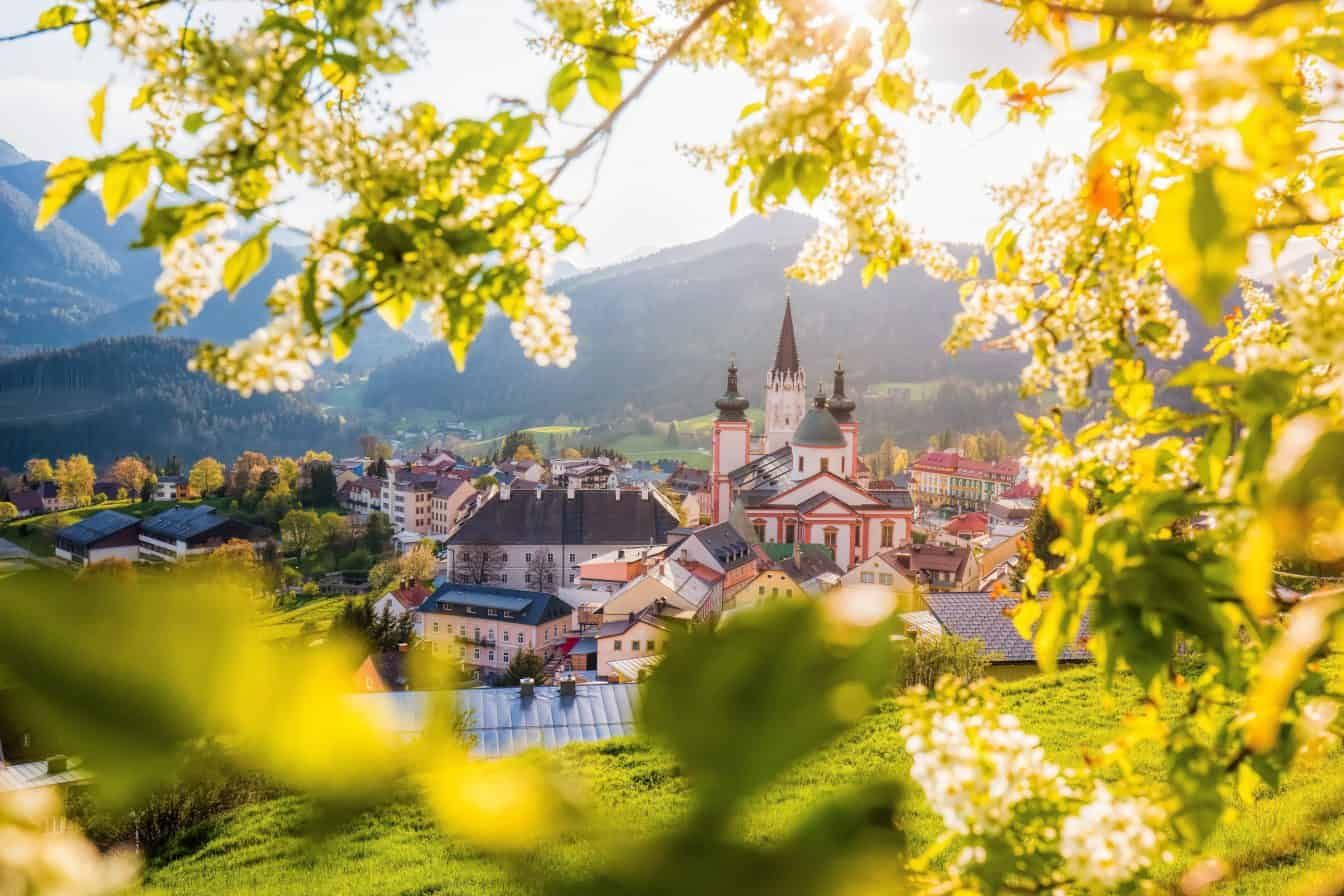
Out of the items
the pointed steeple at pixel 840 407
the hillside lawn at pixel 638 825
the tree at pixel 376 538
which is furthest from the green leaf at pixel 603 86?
the pointed steeple at pixel 840 407

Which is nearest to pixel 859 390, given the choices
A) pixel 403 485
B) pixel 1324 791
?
pixel 403 485

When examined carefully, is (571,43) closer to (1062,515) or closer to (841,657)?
(1062,515)

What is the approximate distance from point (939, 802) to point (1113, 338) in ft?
4.72

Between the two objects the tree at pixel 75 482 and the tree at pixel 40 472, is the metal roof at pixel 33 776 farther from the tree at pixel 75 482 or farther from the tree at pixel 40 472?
the tree at pixel 40 472

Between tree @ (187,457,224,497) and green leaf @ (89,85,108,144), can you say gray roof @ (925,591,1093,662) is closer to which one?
green leaf @ (89,85,108,144)

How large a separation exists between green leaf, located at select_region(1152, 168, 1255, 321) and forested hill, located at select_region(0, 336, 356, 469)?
98051 mm

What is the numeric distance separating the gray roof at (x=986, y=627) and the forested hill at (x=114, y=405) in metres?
88.2

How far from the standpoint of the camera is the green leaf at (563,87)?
1.78 meters

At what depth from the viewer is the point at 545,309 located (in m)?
2.05

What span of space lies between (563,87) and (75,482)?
69.1m

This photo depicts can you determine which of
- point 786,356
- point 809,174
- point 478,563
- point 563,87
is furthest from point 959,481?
point 563,87

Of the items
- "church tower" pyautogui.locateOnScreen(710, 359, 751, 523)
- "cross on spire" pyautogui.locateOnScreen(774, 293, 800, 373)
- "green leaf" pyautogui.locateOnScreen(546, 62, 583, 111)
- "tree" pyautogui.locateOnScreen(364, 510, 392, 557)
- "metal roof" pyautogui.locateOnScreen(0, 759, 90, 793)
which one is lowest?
"tree" pyautogui.locateOnScreen(364, 510, 392, 557)

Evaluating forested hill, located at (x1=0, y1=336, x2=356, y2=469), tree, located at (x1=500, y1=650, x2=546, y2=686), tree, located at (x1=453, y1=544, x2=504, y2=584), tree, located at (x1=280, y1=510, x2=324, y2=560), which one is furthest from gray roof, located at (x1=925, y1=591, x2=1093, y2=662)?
forested hill, located at (x1=0, y1=336, x2=356, y2=469)

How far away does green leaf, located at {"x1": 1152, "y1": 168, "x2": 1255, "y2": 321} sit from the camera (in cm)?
109
